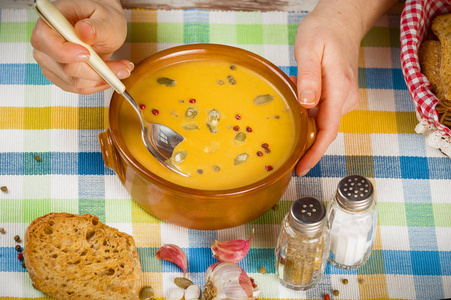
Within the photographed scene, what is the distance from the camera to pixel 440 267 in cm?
164

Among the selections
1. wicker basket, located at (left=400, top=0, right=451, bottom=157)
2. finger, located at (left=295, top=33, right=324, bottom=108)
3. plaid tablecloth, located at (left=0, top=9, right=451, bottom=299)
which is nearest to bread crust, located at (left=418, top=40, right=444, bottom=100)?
wicker basket, located at (left=400, top=0, right=451, bottom=157)

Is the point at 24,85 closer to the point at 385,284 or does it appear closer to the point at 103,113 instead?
the point at 103,113

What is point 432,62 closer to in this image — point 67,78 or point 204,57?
point 204,57

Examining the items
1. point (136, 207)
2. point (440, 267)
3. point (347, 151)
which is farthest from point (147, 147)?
point (440, 267)

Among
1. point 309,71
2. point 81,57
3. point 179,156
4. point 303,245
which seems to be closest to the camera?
point 81,57

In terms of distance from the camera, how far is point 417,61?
1.74 metres

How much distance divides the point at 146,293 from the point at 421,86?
1007 mm

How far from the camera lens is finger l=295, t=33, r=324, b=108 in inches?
63.7

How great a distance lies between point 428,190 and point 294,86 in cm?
54

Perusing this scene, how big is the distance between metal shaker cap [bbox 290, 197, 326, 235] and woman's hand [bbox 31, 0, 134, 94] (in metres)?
0.60

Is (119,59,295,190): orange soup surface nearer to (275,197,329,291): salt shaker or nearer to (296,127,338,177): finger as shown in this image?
(296,127,338,177): finger

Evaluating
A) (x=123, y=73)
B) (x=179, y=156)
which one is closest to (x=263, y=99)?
(x=179, y=156)

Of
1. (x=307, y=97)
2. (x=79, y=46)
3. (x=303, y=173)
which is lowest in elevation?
(x=303, y=173)

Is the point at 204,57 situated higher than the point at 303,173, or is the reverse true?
the point at 204,57
